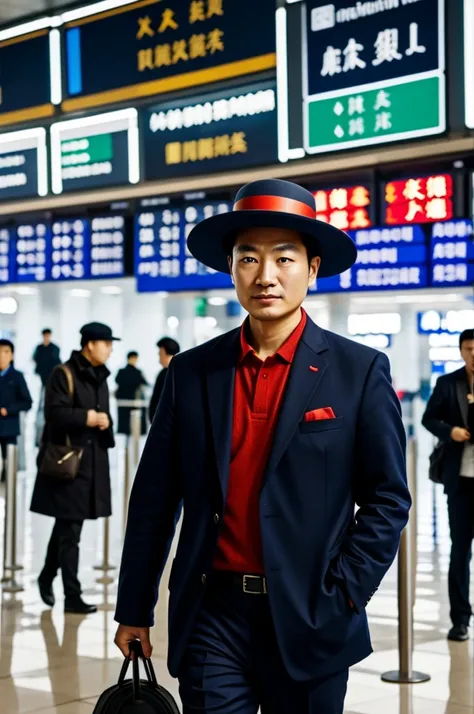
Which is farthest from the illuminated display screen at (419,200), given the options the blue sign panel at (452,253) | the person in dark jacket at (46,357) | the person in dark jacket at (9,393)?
the person in dark jacket at (46,357)

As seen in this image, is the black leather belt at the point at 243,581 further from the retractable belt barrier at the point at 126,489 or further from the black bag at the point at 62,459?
the retractable belt barrier at the point at 126,489

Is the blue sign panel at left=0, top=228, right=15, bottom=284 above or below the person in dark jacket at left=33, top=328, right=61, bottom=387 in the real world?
above

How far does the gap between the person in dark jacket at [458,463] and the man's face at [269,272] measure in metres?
4.02

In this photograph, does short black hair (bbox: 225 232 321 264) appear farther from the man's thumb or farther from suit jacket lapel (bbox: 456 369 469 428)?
suit jacket lapel (bbox: 456 369 469 428)

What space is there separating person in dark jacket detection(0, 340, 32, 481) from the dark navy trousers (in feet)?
30.9

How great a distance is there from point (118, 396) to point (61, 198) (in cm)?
777

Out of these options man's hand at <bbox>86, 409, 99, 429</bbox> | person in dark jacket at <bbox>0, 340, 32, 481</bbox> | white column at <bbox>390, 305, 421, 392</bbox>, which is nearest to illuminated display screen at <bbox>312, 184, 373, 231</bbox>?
man's hand at <bbox>86, 409, 99, 429</bbox>

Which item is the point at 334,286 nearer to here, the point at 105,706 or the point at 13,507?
the point at 13,507

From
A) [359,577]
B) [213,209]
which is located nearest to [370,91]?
[213,209]

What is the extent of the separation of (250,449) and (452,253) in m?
6.24

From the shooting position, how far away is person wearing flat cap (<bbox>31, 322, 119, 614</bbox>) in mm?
7387

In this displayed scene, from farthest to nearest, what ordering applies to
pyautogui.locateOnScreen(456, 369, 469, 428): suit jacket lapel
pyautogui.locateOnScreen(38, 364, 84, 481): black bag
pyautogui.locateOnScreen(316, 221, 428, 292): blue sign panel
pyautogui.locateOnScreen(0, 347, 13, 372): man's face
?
1. pyautogui.locateOnScreen(0, 347, 13, 372): man's face
2. pyautogui.locateOnScreen(316, 221, 428, 292): blue sign panel
3. pyautogui.locateOnScreen(38, 364, 84, 481): black bag
4. pyautogui.locateOnScreen(456, 369, 469, 428): suit jacket lapel

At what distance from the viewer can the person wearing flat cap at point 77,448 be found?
7387mm

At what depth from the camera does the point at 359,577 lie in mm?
2656
